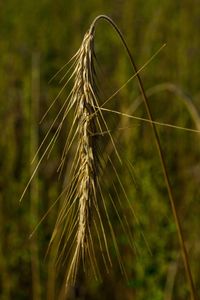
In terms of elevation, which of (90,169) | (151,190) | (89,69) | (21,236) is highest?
(89,69)

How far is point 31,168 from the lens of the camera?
2543 millimetres

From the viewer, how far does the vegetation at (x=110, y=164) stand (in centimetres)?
227

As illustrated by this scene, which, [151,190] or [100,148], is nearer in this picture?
[100,148]

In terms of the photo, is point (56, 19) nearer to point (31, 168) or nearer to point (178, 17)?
point (178, 17)

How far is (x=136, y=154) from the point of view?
249cm

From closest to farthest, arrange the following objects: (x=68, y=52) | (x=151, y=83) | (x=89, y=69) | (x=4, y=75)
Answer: (x=89, y=69)
(x=4, y=75)
(x=151, y=83)
(x=68, y=52)

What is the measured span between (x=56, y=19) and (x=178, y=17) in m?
0.61

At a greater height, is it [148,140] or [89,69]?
[89,69]

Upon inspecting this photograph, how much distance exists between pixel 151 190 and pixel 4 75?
3.10 ft

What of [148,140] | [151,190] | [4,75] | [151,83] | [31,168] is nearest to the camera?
[151,190]

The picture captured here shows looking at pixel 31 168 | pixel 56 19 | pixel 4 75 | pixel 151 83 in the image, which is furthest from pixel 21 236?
pixel 56 19

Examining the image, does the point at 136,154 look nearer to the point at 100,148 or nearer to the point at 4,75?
the point at 4,75

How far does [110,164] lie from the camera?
8.09 feet

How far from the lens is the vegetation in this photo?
2271 mm
